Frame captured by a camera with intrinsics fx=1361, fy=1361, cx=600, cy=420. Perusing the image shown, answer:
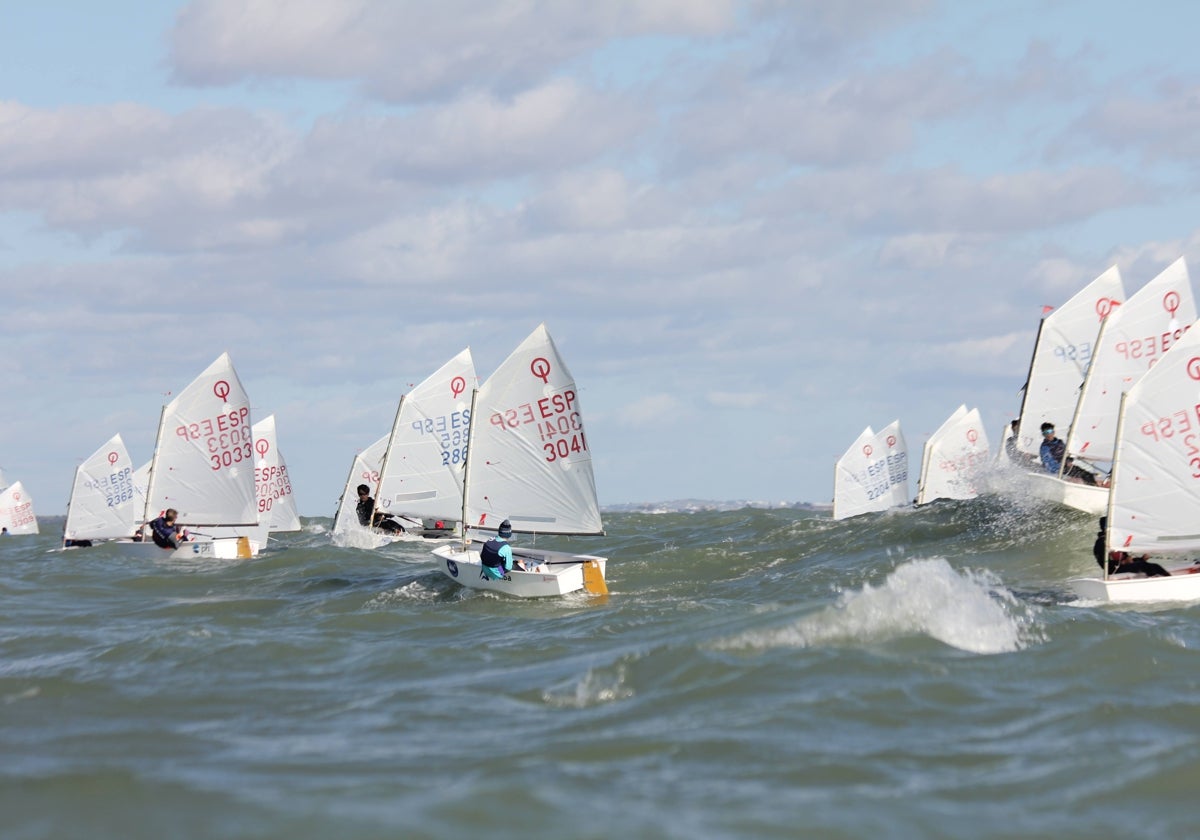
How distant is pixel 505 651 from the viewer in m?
18.5

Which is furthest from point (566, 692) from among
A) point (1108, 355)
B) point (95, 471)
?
point (95, 471)

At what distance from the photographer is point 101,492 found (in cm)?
4591

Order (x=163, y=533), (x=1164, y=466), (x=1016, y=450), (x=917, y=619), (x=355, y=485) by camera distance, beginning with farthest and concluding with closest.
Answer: (x=355, y=485) < (x=1016, y=450) < (x=163, y=533) < (x=1164, y=466) < (x=917, y=619)

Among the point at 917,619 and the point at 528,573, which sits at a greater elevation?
the point at 528,573

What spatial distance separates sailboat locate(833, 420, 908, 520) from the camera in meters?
52.3

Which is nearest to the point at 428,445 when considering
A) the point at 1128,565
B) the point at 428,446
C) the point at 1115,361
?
the point at 428,446

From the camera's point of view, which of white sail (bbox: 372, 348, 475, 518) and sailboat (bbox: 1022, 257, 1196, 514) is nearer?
sailboat (bbox: 1022, 257, 1196, 514)

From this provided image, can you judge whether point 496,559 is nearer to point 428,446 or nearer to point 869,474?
point 428,446

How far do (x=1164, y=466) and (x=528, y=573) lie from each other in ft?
34.8

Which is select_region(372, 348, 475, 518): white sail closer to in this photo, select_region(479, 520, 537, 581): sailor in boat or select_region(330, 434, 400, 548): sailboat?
select_region(330, 434, 400, 548): sailboat

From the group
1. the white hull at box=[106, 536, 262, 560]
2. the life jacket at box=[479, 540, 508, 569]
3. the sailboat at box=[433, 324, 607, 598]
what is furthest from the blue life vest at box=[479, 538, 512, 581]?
the white hull at box=[106, 536, 262, 560]

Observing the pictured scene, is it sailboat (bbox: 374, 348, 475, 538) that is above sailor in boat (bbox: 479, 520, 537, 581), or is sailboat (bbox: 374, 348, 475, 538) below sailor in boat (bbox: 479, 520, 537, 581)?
above

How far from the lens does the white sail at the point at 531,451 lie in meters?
26.5

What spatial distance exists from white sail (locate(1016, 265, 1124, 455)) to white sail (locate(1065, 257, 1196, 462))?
3.26 m
